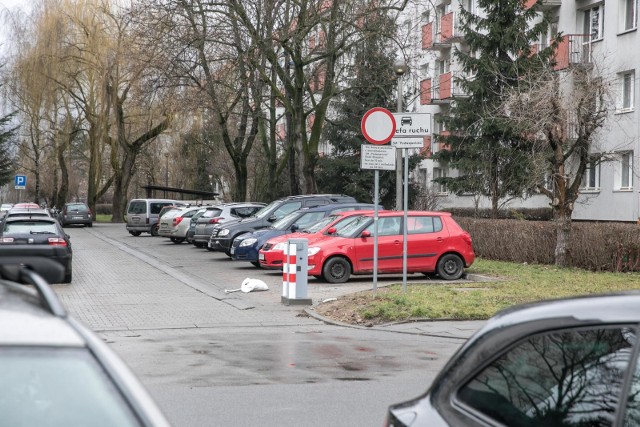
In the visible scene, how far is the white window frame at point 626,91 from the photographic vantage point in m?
34.2

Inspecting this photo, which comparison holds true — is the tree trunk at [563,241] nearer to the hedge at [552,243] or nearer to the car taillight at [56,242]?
the hedge at [552,243]

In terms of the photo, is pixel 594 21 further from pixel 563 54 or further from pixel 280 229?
pixel 280 229

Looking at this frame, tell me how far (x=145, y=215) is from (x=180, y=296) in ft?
92.6

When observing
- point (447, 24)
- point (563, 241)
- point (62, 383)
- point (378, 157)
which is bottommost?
point (563, 241)

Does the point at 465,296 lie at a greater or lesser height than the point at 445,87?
lesser

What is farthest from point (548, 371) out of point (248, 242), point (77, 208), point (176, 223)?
point (77, 208)

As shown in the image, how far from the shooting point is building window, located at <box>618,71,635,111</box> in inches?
1346

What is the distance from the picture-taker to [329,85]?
120 ft

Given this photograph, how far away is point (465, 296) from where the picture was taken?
52.7 feet

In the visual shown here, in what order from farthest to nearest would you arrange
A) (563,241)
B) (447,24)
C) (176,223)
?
(447,24) < (176,223) < (563,241)

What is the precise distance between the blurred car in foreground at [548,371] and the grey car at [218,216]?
96.6ft

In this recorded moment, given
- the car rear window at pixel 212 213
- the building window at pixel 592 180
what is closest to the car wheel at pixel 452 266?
the car rear window at pixel 212 213

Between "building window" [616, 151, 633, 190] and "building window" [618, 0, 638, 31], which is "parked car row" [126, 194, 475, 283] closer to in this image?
"building window" [616, 151, 633, 190]

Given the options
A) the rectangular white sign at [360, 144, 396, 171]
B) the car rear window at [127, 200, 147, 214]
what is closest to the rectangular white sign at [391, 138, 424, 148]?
the rectangular white sign at [360, 144, 396, 171]
